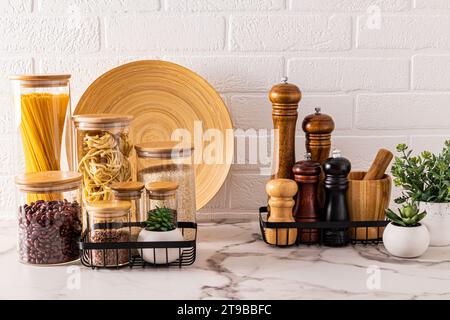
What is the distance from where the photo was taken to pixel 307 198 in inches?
54.5

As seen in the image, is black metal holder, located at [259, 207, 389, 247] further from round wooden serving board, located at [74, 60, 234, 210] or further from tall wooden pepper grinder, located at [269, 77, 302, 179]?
round wooden serving board, located at [74, 60, 234, 210]

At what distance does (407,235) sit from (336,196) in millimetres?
168

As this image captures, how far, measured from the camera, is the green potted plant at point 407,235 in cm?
128

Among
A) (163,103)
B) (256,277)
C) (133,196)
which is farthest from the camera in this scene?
(163,103)

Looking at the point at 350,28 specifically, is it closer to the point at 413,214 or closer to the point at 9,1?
the point at 413,214

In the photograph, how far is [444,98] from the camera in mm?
1625

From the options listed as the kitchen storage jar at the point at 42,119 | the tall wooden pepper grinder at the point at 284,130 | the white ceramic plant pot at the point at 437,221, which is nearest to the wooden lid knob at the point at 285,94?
the tall wooden pepper grinder at the point at 284,130

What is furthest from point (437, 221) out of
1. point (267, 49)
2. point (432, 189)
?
point (267, 49)

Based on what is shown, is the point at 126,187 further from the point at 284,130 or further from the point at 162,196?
the point at 284,130

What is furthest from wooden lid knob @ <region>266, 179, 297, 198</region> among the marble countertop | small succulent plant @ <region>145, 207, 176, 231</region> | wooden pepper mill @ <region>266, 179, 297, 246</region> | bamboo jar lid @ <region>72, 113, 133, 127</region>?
bamboo jar lid @ <region>72, 113, 133, 127</region>

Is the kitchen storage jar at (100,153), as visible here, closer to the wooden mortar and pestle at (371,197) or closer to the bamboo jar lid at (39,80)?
the bamboo jar lid at (39,80)

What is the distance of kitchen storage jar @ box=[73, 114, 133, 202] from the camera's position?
4.37ft

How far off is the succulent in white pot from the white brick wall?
16.7 inches

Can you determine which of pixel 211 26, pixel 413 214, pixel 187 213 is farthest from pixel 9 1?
pixel 413 214
